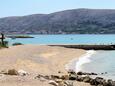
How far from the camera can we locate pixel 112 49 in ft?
229

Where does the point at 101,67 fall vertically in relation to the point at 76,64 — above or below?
above

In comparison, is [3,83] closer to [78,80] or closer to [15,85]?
[15,85]

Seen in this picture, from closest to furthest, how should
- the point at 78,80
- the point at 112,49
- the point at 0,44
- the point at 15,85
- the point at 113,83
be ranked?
1. the point at 15,85
2. the point at 113,83
3. the point at 78,80
4. the point at 0,44
5. the point at 112,49

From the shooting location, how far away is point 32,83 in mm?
15852

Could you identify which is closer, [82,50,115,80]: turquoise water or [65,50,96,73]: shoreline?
[82,50,115,80]: turquoise water

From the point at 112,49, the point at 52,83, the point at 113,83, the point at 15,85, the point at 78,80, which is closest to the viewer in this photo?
the point at 15,85

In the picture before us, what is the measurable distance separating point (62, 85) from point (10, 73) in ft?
13.0

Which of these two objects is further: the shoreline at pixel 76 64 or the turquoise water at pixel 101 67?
the shoreline at pixel 76 64

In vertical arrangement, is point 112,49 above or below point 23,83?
below

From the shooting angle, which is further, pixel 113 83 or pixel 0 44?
pixel 0 44

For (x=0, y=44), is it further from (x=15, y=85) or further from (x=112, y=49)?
(x=15, y=85)

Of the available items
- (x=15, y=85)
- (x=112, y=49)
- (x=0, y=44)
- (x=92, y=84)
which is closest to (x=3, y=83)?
(x=15, y=85)

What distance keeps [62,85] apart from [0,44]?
3563 cm

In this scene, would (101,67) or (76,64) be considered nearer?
(101,67)
